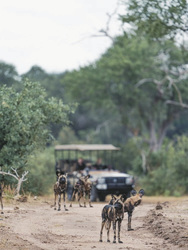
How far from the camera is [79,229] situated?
15586 mm

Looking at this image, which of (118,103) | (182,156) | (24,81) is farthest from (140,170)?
(24,81)

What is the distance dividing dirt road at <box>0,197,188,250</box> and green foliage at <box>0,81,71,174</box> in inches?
155

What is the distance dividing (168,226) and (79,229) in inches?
82.4

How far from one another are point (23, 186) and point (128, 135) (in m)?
55.4

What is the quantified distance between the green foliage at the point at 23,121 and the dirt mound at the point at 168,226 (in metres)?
6.88

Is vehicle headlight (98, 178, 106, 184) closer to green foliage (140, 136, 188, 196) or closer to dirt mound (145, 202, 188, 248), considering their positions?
dirt mound (145, 202, 188, 248)

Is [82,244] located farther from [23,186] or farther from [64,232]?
[23,186]

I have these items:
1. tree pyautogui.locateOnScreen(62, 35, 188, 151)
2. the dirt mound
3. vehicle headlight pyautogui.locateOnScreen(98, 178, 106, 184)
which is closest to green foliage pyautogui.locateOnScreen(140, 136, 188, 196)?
vehicle headlight pyautogui.locateOnScreen(98, 178, 106, 184)

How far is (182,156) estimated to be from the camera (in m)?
36.1

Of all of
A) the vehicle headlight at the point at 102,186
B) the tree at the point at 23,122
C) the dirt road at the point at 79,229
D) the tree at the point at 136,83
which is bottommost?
the dirt road at the point at 79,229

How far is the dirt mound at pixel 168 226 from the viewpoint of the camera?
44.9ft

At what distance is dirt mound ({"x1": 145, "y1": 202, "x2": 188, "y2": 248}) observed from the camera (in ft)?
44.9

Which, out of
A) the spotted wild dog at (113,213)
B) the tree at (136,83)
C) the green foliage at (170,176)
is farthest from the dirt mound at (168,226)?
the tree at (136,83)

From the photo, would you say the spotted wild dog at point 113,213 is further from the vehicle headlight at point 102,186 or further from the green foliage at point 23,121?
the vehicle headlight at point 102,186
